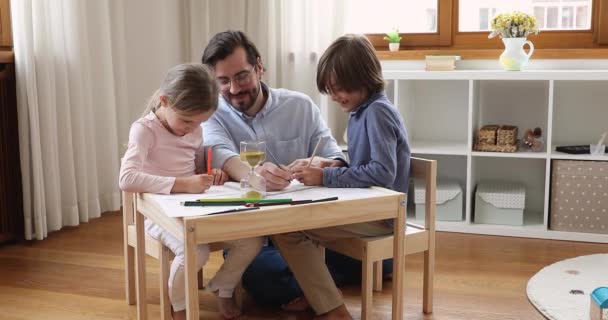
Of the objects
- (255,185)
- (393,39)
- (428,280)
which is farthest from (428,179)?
(393,39)

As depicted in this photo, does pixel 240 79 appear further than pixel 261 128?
No

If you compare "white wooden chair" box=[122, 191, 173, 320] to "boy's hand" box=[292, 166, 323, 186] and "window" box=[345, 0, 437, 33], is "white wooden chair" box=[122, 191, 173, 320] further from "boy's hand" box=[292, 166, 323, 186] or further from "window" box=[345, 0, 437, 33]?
"window" box=[345, 0, 437, 33]

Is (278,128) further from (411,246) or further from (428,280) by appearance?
(428,280)

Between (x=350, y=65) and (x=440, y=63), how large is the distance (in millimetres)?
1503

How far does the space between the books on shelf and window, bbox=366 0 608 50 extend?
418 mm

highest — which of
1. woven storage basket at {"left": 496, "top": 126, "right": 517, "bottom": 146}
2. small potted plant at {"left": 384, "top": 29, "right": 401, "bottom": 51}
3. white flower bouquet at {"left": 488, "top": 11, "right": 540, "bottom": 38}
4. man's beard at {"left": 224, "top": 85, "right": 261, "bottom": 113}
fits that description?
white flower bouquet at {"left": 488, "top": 11, "right": 540, "bottom": 38}

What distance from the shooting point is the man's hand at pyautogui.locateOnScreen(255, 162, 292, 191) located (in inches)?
79.4


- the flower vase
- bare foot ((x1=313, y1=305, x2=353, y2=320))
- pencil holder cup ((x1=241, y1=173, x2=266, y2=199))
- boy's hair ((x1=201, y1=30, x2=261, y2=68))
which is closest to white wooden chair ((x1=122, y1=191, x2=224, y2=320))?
pencil holder cup ((x1=241, y1=173, x2=266, y2=199))

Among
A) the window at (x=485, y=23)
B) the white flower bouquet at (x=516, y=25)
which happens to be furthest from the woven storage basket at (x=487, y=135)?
the window at (x=485, y=23)

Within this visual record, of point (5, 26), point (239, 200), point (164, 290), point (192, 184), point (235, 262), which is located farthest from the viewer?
point (5, 26)

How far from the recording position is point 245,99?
8.02 ft

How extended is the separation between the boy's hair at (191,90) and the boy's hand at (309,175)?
307 millimetres

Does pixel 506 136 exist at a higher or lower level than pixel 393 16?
lower

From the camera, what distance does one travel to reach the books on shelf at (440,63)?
3.61m
